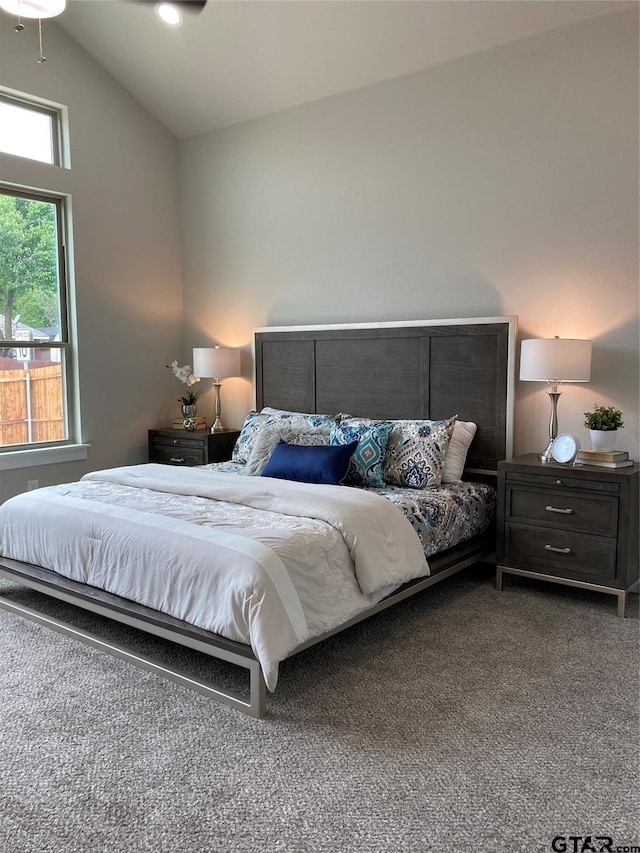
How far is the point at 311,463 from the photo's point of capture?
151 inches

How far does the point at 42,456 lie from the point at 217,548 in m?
2.80

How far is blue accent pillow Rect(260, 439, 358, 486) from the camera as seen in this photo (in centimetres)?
381

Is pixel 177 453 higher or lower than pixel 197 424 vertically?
lower

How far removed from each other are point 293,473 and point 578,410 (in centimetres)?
171

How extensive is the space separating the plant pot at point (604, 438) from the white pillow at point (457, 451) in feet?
2.48

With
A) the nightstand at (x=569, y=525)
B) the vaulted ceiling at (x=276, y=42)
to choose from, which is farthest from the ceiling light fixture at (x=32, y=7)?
the nightstand at (x=569, y=525)

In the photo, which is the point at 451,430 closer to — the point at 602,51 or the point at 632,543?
the point at 632,543

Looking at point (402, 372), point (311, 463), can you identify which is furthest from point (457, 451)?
point (311, 463)

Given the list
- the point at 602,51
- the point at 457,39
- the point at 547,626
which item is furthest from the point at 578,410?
the point at 457,39

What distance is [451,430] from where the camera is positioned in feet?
13.4

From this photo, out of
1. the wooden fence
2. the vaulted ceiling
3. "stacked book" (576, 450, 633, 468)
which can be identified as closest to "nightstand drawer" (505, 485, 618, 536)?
"stacked book" (576, 450, 633, 468)

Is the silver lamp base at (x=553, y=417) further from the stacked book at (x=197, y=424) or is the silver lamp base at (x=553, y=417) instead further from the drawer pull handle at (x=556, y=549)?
the stacked book at (x=197, y=424)

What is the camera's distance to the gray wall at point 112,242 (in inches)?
193

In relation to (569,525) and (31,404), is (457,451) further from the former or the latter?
(31,404)
